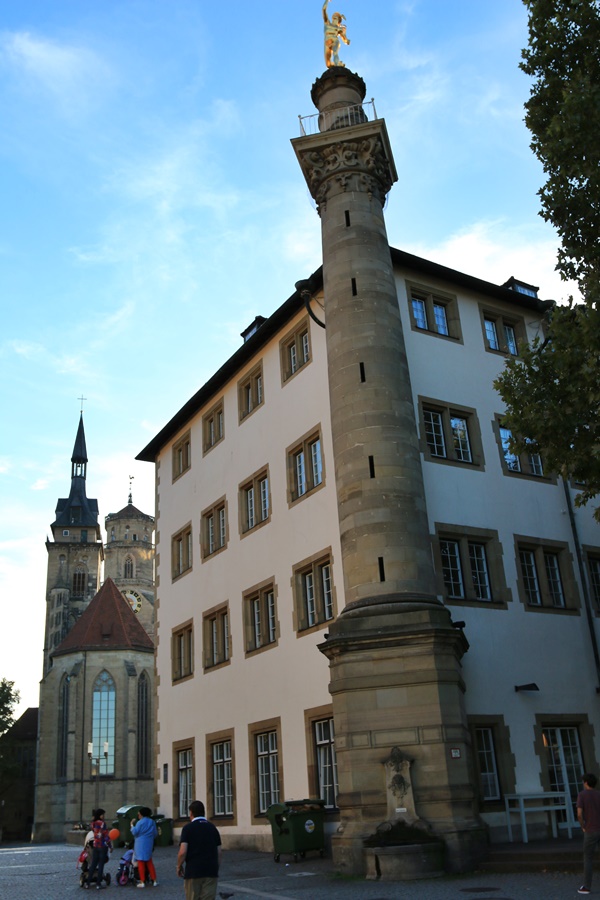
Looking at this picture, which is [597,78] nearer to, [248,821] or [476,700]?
[476,700]

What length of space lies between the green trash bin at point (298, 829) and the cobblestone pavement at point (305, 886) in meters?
0.29

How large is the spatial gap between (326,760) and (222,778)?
243 inches

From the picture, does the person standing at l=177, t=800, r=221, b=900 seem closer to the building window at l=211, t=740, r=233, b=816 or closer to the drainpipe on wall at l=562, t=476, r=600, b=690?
the drainpipe on wall at l=562, t=476, r=600, b=690

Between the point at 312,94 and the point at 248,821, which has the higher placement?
the point at 312,94

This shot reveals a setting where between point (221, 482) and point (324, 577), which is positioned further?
point (221, 482)

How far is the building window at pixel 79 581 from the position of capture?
324ft

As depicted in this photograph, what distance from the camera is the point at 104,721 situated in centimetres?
6594

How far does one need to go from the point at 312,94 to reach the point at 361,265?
5.91 meters

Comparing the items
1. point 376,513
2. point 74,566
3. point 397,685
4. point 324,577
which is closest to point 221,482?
point 324,577

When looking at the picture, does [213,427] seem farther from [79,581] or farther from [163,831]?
[79,581]

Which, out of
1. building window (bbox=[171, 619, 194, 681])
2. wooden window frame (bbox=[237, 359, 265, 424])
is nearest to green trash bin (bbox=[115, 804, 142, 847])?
building window (bbox=[171, 619, 194, 681])

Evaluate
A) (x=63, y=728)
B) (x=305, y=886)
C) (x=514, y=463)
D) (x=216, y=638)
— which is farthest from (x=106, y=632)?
(x=305, y=886)

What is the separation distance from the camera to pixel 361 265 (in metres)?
20.2

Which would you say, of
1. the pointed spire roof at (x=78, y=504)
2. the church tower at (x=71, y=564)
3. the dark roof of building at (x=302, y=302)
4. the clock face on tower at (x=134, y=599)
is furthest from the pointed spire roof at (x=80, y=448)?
Answer: the dark roof of building at (x=302, y=302)
